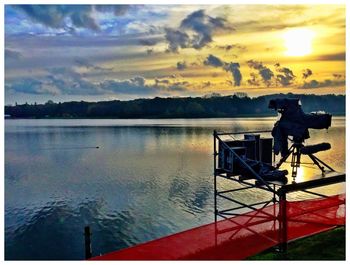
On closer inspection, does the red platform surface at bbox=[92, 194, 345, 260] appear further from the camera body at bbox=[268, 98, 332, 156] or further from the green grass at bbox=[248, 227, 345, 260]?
the camera body at bbox=[268, 98, 332, 156]

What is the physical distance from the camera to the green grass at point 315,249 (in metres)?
10.3

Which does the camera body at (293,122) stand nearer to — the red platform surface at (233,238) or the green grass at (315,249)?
the red platform surface at (233,238)

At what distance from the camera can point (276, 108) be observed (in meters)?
11.9

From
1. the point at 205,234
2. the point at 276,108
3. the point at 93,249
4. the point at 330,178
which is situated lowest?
the point at 93,249

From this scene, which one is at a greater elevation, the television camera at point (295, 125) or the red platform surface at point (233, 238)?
the television camera at point (295, 125)

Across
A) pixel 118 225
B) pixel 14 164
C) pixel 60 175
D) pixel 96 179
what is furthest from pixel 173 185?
pixel 14 164

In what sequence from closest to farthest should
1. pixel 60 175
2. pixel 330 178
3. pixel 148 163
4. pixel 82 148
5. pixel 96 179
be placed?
pixel 330 178 → pixel 96 179 → pixel 60 175 → pixel 148 163 → pixel 82 148

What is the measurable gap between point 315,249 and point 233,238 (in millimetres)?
2300

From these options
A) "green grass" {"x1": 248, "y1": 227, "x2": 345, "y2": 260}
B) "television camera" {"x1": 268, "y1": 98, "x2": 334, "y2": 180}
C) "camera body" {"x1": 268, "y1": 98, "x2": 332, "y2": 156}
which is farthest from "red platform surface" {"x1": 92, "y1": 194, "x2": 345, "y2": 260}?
"camera body" {"x1": 268, "y1": 98, "x2": 332, "y2": 156}

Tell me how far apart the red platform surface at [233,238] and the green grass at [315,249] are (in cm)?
37

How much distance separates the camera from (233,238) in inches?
471

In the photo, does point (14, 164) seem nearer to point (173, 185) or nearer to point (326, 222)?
point (173, 185)

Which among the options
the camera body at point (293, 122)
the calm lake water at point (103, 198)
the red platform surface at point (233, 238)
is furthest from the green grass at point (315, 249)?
the camera body at point (293, 122)

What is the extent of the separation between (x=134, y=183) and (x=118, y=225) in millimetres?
8846
